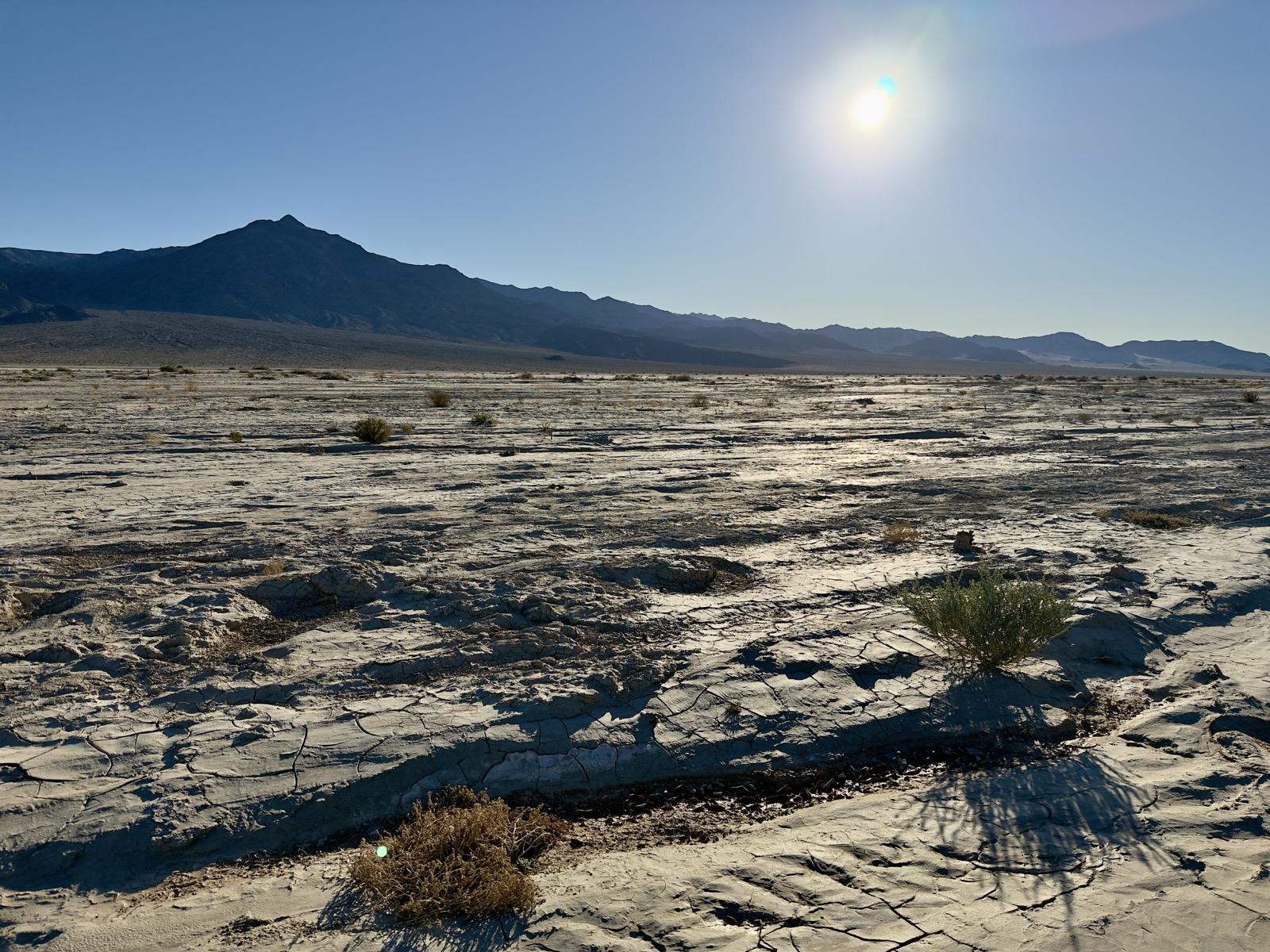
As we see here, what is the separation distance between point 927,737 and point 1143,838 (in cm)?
116

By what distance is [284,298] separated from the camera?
146125 millimetres

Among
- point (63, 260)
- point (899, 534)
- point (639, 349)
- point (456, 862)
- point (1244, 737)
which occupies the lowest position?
point (456, 862)

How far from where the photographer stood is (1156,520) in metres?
8.74

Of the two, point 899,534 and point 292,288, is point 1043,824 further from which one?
point 292,288

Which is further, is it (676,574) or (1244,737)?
(676,574)

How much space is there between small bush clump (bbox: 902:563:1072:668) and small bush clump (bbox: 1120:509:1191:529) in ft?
14.5

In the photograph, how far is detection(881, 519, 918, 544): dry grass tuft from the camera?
314 inches

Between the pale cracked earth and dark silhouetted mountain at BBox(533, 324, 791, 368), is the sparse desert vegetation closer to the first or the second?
the pale cracked earth

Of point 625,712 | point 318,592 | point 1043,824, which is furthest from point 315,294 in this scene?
point 1043,824

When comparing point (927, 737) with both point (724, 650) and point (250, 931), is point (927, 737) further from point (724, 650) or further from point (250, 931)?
point (250, 931)

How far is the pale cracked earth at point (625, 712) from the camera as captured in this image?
303 cm

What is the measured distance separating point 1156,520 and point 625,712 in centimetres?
728

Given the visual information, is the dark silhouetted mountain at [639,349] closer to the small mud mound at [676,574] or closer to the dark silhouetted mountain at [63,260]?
the dark silhouetted mountain at [63,260]

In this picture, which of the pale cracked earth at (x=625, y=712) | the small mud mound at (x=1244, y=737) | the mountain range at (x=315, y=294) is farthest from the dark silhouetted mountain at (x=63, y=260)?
the small mud mound at (x=1244, y=737)
